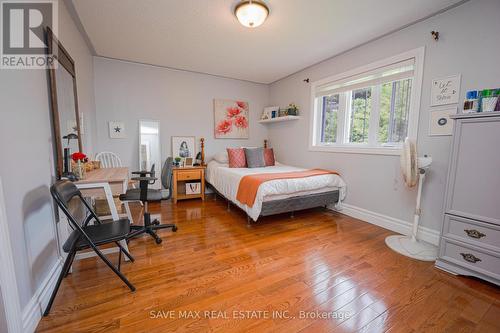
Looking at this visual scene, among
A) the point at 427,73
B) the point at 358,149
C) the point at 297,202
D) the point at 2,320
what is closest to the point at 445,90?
the point at 427,73

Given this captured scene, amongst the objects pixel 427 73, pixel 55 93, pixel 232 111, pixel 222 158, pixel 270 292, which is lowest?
pixel 270 292

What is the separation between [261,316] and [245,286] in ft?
0.99

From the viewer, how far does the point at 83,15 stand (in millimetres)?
2260

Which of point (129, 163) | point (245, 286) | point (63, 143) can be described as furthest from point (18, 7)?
point (129, 163)

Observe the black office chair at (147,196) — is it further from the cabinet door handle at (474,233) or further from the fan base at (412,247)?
the cabinet door handle at (474,233)

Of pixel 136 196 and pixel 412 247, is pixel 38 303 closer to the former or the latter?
pixel 136 196

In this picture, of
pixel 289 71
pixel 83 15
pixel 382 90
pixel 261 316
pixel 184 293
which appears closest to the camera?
pixel 261 316

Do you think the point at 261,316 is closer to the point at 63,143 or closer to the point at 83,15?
the point at 63,143

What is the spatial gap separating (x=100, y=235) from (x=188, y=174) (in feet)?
7.64

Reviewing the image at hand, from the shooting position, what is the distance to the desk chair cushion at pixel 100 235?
4.63 ft

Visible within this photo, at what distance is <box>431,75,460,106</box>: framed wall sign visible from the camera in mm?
2088

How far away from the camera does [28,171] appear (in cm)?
130

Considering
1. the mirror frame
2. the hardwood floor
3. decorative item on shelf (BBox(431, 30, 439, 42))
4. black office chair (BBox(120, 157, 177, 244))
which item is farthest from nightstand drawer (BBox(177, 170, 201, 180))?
decorative item on shelf (BBox(431, 30, 439, 42))

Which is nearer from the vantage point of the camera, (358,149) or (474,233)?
(474,233)
